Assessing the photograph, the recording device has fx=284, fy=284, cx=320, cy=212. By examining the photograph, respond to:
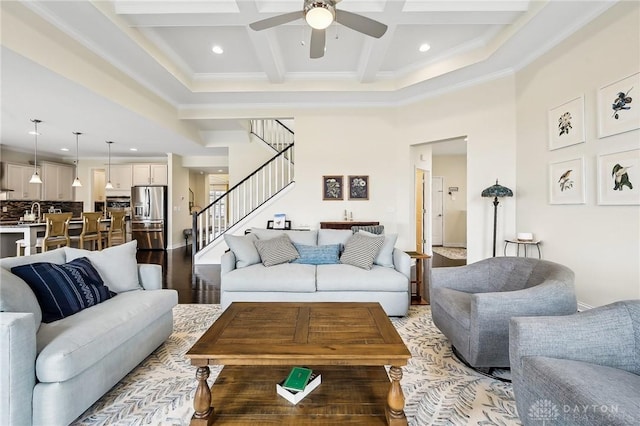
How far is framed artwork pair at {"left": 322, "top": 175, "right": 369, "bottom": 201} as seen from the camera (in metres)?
5.70

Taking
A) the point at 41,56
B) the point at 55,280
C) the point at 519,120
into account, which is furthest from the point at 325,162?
the point at 55,280

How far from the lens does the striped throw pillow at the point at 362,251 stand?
3410mm

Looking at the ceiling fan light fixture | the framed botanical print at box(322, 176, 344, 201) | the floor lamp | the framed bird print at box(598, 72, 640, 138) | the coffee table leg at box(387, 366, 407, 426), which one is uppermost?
the ceiling fan light fixture

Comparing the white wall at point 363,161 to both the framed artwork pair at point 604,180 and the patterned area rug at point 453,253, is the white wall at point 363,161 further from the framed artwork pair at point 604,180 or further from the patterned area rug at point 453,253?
the framed artwork pair at point 604,180

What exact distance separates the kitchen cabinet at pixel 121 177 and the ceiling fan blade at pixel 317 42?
25.3 ft

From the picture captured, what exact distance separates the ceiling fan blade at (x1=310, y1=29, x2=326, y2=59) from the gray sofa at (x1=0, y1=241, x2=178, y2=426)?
110 inches

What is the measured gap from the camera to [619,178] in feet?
9.03

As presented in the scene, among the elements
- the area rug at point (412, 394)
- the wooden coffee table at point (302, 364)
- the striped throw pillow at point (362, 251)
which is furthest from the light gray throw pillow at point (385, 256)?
the wooden coffee table at point (302, 364)

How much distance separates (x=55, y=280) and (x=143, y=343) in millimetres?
735

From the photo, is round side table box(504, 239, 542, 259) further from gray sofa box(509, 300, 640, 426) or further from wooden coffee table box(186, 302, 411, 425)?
wooden coffee table box(186, 302, 411, 425)

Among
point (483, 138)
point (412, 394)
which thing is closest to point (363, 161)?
point (483, 138)

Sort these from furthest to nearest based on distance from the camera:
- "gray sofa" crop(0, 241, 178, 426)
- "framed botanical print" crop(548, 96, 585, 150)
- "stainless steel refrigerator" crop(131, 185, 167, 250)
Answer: "stainless steel refrigerator" crop(131, 185, 167, 250) < "framed botanical print" crop(548, 96, 585, 150) < "gray sofa" crop(0, 241, 178, 426)

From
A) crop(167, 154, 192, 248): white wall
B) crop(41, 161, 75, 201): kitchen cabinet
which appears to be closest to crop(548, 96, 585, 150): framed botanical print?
crop(167, 154, 192, 248): white wall

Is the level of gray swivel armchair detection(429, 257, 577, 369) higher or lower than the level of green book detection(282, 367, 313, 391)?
higher
